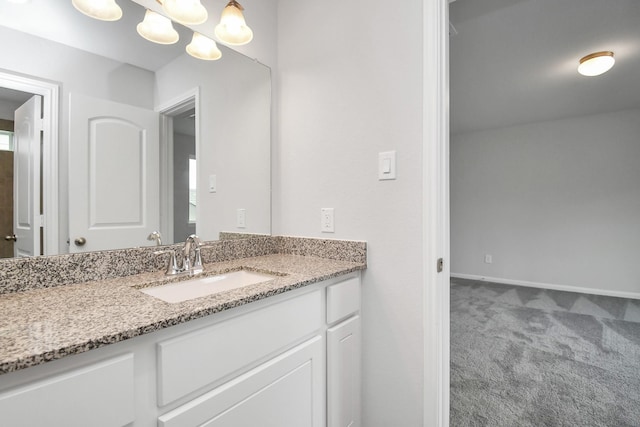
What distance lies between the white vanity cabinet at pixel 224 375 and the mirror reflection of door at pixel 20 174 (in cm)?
59

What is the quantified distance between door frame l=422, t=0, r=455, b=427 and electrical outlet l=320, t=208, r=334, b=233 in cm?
46

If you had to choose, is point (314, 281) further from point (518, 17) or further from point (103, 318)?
point (518, 17)

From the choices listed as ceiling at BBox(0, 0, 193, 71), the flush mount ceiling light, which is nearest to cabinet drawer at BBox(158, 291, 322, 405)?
ceiling at BBox(0, 0, 193, 71)

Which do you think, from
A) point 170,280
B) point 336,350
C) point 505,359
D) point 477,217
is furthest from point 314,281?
point 477,217

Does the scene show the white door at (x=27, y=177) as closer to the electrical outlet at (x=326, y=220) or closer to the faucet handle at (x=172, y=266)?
the faucet handle at (x=172, y=266)

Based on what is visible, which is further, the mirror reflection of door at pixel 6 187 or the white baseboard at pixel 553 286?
the white baseboard at pixel 553 286

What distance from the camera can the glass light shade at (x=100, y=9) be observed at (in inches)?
40.6

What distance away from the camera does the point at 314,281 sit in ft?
3.56

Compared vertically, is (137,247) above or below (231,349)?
above

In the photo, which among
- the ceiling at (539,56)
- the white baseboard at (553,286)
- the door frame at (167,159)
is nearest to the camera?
the door frame at (167,159)

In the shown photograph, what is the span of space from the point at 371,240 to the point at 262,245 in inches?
24.1

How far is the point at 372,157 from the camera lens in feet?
4.43

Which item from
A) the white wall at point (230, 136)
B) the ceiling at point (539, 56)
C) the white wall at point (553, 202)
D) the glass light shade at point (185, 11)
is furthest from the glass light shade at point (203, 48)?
the white wall at point (553, 202)

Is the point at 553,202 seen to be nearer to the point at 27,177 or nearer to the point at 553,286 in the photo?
the point at 553,286
